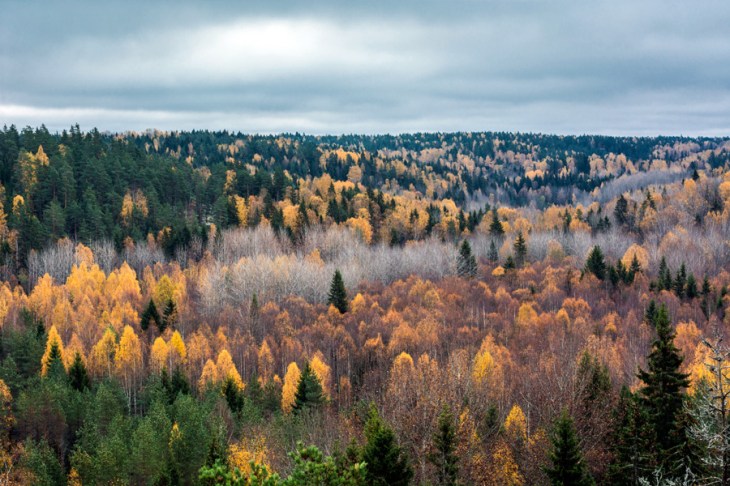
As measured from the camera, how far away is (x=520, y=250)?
105 m

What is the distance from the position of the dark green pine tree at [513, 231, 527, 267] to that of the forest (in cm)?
58

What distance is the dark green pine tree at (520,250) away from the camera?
104m

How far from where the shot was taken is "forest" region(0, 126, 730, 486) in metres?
25.5

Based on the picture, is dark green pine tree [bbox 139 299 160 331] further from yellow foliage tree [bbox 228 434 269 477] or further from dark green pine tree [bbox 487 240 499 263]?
dark green pine tree [bbox 487 240 499 263]

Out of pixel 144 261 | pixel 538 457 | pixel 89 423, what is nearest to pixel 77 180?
pixel 144 261

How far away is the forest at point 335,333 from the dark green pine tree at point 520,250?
582mm

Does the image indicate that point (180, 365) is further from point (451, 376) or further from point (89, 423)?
point (451, 376)

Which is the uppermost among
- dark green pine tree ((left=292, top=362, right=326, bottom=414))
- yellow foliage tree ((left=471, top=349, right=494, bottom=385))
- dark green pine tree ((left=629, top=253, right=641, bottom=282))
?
dark green pine tree ((left=629, top=253, right=641, bottom=282))

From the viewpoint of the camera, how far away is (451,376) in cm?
3672

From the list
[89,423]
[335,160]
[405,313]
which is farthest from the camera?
[335,160]

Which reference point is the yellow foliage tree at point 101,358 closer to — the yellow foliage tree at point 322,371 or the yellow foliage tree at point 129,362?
the yellow foliage tree at point 129,362

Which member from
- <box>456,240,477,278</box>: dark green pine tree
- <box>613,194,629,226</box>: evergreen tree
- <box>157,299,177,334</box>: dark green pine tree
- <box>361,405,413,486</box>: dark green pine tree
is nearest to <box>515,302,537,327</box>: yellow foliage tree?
<box>456,240,477,278</box>: dark green pine tree

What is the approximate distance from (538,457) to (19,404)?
3675cm

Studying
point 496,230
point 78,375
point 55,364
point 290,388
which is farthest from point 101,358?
point 496,230
